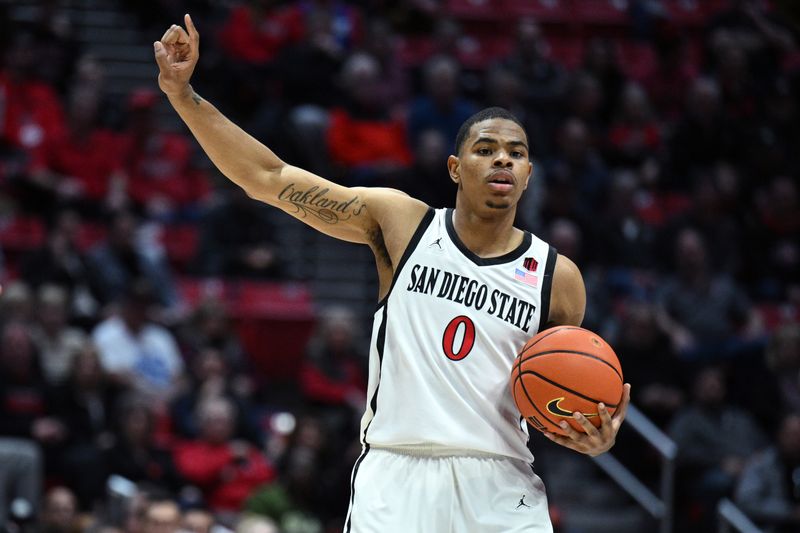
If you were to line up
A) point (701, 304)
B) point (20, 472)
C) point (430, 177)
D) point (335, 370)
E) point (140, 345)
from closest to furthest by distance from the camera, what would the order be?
1. point (20, 472)
2. point (335, 370)
3. point (140, 345)
4. point (430, 177)
5. point (701, 304)

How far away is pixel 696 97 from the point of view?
14.8 m

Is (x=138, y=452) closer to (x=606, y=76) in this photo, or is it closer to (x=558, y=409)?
(x=558, y=409)

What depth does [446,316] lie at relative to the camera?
4.84 metres

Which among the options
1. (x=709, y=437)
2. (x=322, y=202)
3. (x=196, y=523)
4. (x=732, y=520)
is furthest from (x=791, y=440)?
(x=322, y=202)

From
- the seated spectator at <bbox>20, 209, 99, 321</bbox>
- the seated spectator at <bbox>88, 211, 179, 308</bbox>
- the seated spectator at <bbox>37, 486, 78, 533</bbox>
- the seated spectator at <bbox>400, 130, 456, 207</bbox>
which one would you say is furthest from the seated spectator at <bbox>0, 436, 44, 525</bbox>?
the seated spectator at <bbox>400, 130, 456, 207</bbox>

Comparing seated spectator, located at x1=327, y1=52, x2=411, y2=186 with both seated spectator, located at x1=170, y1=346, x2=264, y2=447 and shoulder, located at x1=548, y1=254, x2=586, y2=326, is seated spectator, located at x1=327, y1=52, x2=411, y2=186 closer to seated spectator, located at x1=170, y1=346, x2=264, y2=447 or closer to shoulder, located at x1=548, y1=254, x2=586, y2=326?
seated spectator, located at x1=170, y1=346, x2=264, y2=447

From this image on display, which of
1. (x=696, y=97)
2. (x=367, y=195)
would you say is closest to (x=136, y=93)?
(x=696, y=97)

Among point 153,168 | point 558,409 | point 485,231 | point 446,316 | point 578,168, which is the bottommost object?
point 153,168

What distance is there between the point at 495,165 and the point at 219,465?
580 centimetres

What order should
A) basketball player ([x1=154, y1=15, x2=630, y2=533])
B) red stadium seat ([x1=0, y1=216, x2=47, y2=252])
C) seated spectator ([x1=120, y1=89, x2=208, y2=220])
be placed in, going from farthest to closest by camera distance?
seated spectator ([x1=120, y1=89, x2=208, y2=220]) < red stadium seat ([x1=0, y1=216, x2=47, y2=252]) < basketball player ([x1=154, y1=15, x2=630, y2=533])

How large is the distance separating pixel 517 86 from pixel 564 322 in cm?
906

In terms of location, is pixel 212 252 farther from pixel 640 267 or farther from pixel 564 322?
pixel 564 322

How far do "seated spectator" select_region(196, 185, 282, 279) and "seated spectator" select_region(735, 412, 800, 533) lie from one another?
4.90 metres

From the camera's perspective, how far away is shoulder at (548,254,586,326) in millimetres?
5023
